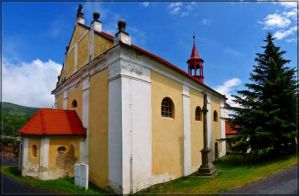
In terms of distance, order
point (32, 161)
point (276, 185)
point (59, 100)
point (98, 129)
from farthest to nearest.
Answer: point (59, 100) → point (32, 161) → point (98, 129) → point (276, 185)

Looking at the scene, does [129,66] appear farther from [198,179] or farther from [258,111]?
[258,111]

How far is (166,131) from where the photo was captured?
1336cm

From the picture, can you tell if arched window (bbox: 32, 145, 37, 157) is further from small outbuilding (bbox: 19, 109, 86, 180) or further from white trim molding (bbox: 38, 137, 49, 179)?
white trim molding (bbox: 38, 137, 49, 179)

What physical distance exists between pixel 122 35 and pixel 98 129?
4.55 m

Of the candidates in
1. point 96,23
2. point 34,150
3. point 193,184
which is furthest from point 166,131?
point 96,23

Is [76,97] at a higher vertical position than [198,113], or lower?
higher

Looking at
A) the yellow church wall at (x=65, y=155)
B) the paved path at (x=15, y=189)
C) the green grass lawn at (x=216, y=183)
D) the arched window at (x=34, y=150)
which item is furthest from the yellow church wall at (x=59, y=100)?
the green grass lawn at (x=216, y=183)

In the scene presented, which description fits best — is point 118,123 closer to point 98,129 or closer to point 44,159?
point 98,129

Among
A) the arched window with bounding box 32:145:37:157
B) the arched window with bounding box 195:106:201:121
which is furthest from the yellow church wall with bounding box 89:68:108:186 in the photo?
the arched window with bounding box 195:106:201:121

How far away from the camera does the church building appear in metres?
11.4

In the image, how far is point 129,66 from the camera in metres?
11.8

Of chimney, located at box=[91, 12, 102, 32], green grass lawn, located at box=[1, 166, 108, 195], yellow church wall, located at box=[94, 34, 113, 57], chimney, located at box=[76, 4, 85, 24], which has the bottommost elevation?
green grass lawn, located at box=[1, 166, 108, 195]

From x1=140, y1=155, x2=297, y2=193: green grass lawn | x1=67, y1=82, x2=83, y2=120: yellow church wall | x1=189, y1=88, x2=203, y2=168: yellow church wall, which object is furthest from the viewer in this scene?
x1=189, y1=88, x2=203, y2=168: yellow church wall

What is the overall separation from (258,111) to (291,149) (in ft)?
9.13
